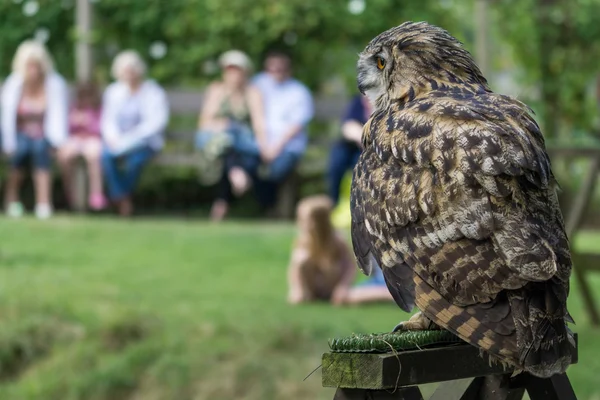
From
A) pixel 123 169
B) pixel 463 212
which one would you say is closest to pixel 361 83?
pixel 463 212

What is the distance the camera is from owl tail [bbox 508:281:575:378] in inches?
124

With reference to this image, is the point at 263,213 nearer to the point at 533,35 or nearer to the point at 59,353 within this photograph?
Result: the point at 533,35

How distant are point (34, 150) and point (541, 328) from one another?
11.5 m

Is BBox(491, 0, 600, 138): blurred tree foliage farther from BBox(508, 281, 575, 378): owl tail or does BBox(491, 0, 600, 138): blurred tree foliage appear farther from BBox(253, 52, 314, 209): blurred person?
BBox(508, 281, 575, 378): owl tail

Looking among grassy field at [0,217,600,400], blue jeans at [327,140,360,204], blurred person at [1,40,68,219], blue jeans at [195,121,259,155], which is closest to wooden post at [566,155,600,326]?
grassy field at [0,217,600,400]

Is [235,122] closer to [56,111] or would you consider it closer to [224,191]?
[224,191]

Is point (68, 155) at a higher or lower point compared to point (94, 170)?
higher

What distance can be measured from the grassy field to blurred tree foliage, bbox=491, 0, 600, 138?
332 cm

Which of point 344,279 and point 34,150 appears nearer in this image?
point 344,279

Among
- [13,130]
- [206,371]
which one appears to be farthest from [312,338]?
[13,130]

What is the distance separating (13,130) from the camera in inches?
550

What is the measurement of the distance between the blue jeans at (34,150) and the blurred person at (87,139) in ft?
0.68

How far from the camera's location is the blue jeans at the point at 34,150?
45.7 feet

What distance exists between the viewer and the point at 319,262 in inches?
365
